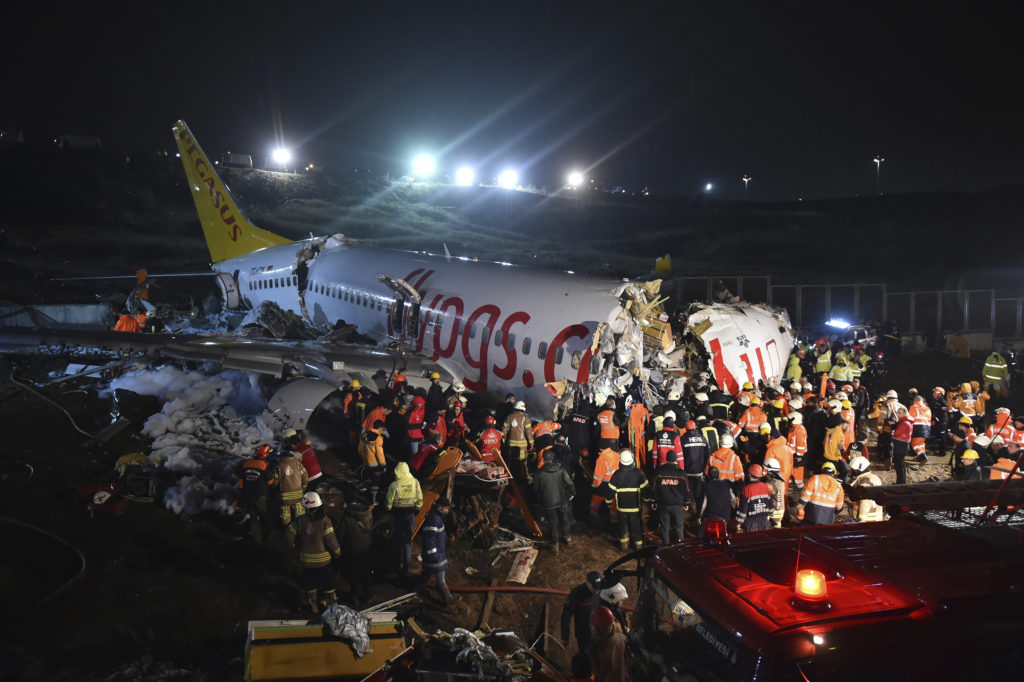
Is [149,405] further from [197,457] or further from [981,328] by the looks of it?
[981,328]

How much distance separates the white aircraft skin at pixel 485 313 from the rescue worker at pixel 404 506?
5.17 m

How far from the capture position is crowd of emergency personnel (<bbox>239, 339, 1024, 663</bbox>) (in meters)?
9.27

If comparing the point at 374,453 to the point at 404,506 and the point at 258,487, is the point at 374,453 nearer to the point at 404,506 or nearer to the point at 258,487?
the point at 258,487

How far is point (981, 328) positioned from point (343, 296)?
2861 centimetres

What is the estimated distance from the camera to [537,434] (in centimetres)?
1254

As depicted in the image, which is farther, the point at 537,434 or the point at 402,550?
the point at 537,434

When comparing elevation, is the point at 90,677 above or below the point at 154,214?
below

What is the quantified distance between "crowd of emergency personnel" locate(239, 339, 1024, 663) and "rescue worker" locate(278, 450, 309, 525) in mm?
29

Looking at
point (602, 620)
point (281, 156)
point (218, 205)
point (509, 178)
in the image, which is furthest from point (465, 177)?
point (602, 620)

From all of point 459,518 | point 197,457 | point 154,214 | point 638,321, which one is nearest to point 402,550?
point 459,518

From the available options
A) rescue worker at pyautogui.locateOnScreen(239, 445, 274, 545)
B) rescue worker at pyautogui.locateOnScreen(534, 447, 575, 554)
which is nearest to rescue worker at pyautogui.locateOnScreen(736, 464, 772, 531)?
rescue worker at pyautogui.locateOnScreen(534, 447, 575, 554)

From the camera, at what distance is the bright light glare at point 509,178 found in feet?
325

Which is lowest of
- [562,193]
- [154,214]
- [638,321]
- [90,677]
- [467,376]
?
[90,677]

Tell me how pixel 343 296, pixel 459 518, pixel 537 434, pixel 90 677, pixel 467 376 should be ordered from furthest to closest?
pixel 343 296 < pixel 467 376 < pixel 537 434 < pixel 459 518 < pixel 90 677
